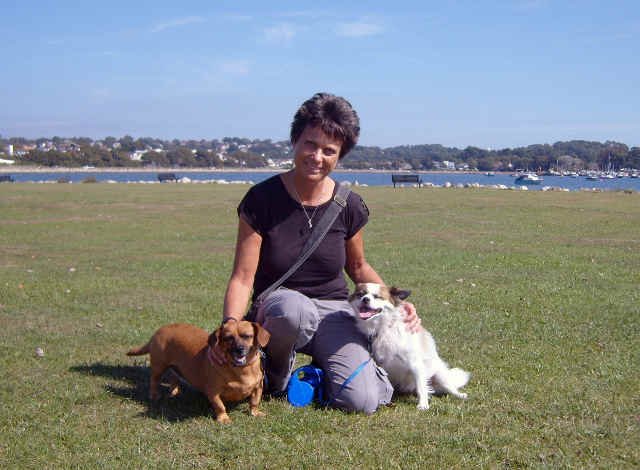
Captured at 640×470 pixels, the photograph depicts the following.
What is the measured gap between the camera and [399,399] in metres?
5.54

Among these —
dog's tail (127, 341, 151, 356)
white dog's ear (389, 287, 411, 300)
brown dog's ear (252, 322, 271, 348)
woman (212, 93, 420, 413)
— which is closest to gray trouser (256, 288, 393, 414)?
woman (212, 93, 420, 413)

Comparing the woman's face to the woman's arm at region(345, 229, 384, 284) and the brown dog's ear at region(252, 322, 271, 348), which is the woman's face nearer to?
the woman's arm at region(345, 229, 384, 284)

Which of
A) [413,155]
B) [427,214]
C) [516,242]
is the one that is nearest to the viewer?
[516,242]

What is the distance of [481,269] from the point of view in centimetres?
1188

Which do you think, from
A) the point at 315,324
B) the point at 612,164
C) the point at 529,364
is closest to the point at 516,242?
the point at 529,364

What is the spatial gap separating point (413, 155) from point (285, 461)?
6456 inches

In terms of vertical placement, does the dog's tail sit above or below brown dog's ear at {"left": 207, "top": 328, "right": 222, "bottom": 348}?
below

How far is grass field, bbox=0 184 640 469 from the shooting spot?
4336mm

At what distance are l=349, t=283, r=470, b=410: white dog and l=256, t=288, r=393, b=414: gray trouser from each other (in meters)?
0.11

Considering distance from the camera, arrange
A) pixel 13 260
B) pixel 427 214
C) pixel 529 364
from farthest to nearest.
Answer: pixel 427 214 < pixel 13 260 < pixel 529 364

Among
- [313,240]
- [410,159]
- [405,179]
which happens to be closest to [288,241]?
[313,240]

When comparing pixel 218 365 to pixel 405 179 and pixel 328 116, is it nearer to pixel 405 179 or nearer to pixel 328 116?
pixel 328 116

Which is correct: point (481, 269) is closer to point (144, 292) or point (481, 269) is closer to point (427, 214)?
point (144, 292)

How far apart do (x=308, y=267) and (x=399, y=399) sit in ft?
4.14
